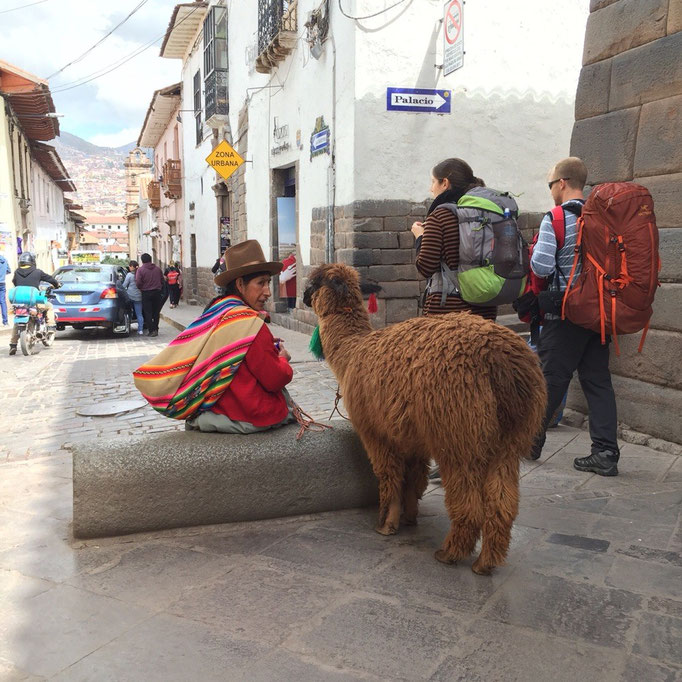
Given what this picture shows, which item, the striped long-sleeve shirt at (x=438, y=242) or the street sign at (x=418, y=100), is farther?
the street sign at (x=418, y=100)

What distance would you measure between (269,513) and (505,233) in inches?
84.9

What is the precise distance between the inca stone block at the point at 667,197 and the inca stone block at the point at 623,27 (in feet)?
3.34

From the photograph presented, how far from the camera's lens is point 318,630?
8.77 ft

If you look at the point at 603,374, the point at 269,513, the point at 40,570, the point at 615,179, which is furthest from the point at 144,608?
the point at 615,179

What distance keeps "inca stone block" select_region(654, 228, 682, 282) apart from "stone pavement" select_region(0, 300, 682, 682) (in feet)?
4.69

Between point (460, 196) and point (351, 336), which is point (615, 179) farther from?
point (351, 336)

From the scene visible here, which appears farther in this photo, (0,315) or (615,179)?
(0,315)

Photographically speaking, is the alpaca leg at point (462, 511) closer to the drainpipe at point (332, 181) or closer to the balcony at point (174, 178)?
the drainpipe at point (332, 181)

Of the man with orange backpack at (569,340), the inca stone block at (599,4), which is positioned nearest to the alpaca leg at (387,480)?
the man with orange backpack at (569,340)

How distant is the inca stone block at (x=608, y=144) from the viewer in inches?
205

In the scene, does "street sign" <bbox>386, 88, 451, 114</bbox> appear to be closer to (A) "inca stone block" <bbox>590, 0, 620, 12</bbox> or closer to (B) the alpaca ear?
(A) "inca stone block" <bbox>590, 0, 620, 12</bbox>

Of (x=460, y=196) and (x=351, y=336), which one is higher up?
(x=460, y=196)

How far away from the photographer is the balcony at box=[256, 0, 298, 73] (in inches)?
492

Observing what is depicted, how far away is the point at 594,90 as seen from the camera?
5.50 metres
